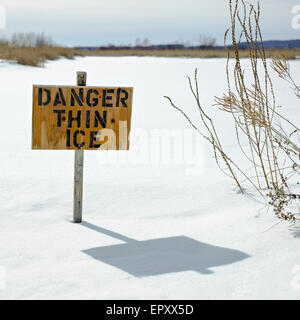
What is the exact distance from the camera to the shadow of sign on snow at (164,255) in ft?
7.22

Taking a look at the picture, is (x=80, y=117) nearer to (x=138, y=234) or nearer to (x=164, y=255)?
(x=138, y=234)

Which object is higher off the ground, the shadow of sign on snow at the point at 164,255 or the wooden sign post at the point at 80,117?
the wooden sign post at the point at 80,117

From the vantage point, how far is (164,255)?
235 centimetres

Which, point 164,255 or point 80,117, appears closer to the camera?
point 164,255

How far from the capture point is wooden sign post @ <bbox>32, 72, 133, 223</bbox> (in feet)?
8.38

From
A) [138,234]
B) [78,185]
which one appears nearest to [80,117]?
[78,185]

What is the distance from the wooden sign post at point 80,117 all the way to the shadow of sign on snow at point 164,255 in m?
0.57

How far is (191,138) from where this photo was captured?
5.31 metres

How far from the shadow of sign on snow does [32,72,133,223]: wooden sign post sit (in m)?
0.57

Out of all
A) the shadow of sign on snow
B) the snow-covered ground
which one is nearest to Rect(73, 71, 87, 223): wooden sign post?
the snow-covered ground

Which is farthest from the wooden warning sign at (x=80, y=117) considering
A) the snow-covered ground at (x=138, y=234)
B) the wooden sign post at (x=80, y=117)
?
the snow-covered ground at (x=138, y=234)

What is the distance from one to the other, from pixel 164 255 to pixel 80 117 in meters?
0.88

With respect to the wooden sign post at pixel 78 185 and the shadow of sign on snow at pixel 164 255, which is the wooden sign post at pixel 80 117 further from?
the shadow of sign on snow at pixel 164 255

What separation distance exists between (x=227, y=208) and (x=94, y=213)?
0.84 meters
